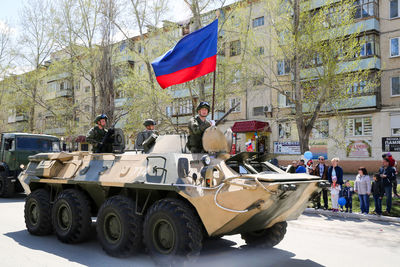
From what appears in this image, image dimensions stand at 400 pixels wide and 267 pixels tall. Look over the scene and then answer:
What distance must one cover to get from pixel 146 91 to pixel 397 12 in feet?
51.2

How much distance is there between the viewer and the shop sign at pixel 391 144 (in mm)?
21844

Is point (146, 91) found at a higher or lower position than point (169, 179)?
higher

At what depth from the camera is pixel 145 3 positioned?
19.9 metres

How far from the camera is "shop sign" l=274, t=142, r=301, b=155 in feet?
88.7

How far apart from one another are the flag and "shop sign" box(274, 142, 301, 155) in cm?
1949

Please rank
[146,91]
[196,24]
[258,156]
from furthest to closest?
[146,91] < [196,24] < [258,156]

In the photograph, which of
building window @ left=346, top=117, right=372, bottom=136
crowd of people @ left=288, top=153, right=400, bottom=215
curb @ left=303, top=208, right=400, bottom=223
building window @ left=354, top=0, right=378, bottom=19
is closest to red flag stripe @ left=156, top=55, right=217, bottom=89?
crowd of people @ left=288, top=153, right=400, bottom=215

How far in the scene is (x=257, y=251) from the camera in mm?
6719

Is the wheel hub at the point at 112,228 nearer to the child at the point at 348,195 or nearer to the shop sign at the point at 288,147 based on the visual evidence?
the child at the point at 348,195

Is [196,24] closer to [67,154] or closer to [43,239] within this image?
[67,154]

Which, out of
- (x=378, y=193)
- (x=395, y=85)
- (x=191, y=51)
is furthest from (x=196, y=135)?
(x=395, y=85)

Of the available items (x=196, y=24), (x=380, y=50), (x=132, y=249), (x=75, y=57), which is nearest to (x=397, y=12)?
(x=380, y=50)

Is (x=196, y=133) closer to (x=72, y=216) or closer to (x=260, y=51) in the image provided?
(x=72, y=216)

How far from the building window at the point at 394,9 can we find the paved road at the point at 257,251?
60.8 feet
